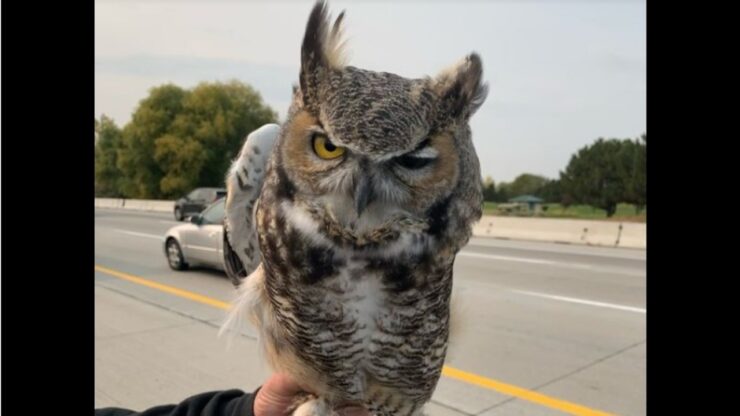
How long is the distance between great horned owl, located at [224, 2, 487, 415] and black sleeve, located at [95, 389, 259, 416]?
1.25 ft

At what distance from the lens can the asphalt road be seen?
3.25 m

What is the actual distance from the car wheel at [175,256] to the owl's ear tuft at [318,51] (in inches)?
290

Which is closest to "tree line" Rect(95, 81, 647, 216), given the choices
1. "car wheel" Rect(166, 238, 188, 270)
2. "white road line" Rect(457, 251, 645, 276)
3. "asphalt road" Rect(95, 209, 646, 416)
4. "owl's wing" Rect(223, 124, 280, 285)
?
"white road line" Rect(457, 251, 645, 276)

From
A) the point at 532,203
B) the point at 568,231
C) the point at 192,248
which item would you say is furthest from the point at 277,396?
the point at 532,203

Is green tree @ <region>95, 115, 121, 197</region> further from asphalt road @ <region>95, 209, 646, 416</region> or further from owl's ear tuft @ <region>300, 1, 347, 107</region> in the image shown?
owl's ear tuft @ <region>300, 1, 347, 107</region>

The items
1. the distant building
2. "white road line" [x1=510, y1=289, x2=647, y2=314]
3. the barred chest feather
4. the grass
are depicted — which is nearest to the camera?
the barred chest feather

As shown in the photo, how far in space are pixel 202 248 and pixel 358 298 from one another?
6700mm

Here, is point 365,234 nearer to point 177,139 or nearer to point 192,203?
point 192,203

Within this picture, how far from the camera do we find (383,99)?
897 mm

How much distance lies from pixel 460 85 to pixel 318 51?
269mm

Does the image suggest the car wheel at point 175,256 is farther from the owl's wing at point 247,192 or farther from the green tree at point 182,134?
the green tree at point 182,134
